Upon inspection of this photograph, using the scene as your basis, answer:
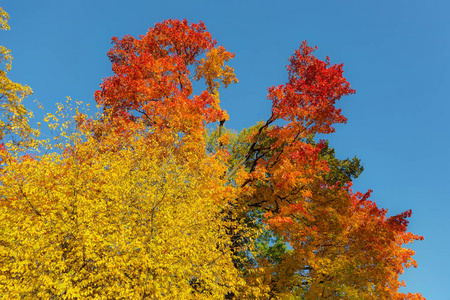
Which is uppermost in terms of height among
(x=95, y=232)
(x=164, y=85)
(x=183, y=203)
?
(x=164, y=85)

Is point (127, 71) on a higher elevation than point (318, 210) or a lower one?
higher

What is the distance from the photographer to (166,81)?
19641 millimetres

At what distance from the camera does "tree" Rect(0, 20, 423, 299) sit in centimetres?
845

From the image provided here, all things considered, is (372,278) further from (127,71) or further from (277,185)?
(127,71)

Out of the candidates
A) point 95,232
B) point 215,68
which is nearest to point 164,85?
point 215,68

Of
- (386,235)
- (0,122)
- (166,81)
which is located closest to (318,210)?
(386,235)

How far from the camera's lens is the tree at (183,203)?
333 inches

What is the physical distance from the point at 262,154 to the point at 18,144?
56.1 ft

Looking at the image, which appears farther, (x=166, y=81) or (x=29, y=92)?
(x=166, y=81)

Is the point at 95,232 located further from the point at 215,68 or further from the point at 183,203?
the point at 215,68

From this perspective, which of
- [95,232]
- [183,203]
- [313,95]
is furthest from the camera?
[313,95]

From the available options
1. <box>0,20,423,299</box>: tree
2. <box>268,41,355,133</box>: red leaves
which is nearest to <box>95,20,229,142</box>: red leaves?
<box>0,20,423,299</box>: tree

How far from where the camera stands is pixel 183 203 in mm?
11164

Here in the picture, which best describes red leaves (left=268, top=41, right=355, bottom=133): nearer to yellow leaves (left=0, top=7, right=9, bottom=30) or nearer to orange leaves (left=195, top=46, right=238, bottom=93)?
orange leaves (left=195, top=46, right=238, bottom=93)
